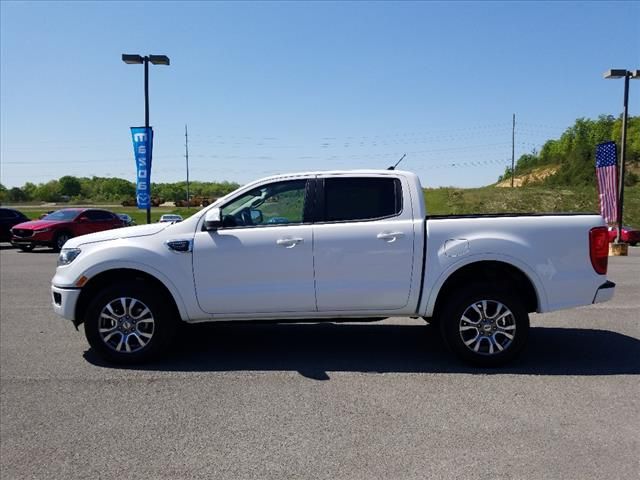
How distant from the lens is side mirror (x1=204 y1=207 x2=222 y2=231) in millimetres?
5129

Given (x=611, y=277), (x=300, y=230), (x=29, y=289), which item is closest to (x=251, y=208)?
(x=300, y=230)

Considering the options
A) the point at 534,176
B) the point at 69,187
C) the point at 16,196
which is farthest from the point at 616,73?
the point at 69,187

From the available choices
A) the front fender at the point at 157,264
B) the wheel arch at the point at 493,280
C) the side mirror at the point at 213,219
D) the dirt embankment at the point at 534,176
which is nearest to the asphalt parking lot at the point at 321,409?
the wheel arch at the point at 493,280

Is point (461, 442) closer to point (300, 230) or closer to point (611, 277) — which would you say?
point (300, 230)

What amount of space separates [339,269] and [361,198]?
77 centimetres

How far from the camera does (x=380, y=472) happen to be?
316cm

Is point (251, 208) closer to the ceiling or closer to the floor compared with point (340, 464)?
closer to the ceiling

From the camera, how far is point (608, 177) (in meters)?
19.3

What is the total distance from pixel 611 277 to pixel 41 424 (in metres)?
11.8

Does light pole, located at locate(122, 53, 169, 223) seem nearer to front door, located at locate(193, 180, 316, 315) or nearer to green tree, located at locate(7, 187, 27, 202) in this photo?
front door, located at locate(193, 180, 316, 315)

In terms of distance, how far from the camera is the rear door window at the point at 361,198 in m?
5.26

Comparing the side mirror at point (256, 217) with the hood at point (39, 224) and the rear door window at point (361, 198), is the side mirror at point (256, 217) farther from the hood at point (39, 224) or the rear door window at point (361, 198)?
the hood at point (39, 224)

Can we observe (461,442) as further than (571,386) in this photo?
No

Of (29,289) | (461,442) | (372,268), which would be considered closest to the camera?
(461,442)
